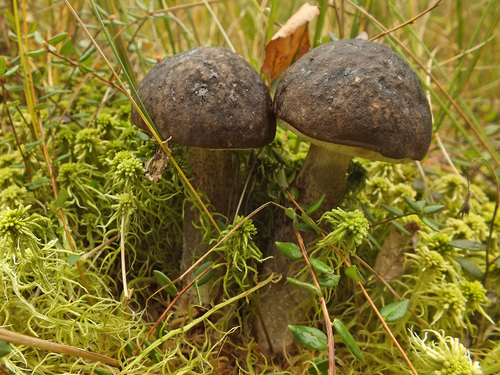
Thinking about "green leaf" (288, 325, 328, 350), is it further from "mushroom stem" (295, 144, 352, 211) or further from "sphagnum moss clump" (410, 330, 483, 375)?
"mushroom stem" (295, 144, 352, 211)

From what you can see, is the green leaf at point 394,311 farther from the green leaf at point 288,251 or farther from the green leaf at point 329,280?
the green leaf at point 288,251

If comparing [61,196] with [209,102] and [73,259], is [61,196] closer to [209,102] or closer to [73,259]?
[73,259]

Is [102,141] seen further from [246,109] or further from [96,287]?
[246,109]

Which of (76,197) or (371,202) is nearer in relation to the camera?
(76,197)

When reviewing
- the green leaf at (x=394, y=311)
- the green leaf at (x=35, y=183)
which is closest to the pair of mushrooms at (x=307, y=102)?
the green leaf at (x=394, y=311)

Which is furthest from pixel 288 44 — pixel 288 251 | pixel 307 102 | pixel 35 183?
pixel 35 183

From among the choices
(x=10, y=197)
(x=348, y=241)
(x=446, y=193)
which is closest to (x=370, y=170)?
(x=446, y=193)
